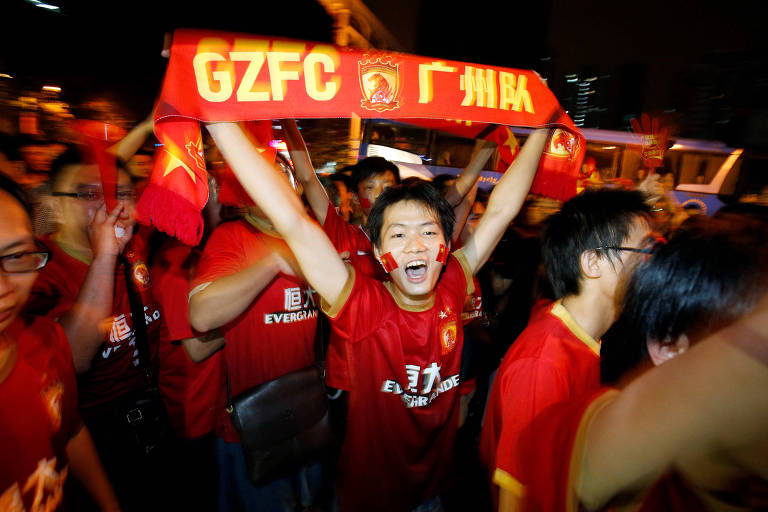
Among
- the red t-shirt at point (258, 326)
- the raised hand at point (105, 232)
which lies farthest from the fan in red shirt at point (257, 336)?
the raised hand at point (105, 232)

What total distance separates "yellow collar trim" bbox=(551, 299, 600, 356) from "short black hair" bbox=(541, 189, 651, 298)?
0.60 ft

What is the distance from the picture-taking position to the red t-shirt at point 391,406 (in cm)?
183

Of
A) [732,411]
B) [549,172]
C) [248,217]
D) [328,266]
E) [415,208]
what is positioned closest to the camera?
[732,411]

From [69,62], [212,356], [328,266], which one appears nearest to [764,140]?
[328,266]

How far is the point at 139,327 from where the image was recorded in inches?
91.7

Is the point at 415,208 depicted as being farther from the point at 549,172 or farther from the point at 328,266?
the point at 549,172

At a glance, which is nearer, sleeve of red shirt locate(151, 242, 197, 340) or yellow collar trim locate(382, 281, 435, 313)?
yellow collar trim locate(382, 281, 435, 313)

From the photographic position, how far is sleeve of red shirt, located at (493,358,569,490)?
1.27 meters

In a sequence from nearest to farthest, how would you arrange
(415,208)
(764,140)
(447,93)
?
(764,140), (447,93), (415,208)

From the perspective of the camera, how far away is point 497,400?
1483 millimetres

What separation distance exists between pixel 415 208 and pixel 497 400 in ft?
3.19

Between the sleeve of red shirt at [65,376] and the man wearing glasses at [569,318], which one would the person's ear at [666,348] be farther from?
the sleeve of red shirt at [65,376]

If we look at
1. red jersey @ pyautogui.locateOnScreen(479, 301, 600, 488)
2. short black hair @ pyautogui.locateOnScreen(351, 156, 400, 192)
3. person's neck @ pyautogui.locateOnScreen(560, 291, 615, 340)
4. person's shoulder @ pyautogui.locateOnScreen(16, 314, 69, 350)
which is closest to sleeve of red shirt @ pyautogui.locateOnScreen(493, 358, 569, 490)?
red jersey @ pyautogui.locateOnScreen(479, 301, 600, 488)

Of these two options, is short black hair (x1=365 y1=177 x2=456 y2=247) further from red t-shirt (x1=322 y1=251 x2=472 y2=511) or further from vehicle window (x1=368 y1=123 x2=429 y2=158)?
vehicle window (x1=368 y1=123 x2=429 y2=158)
